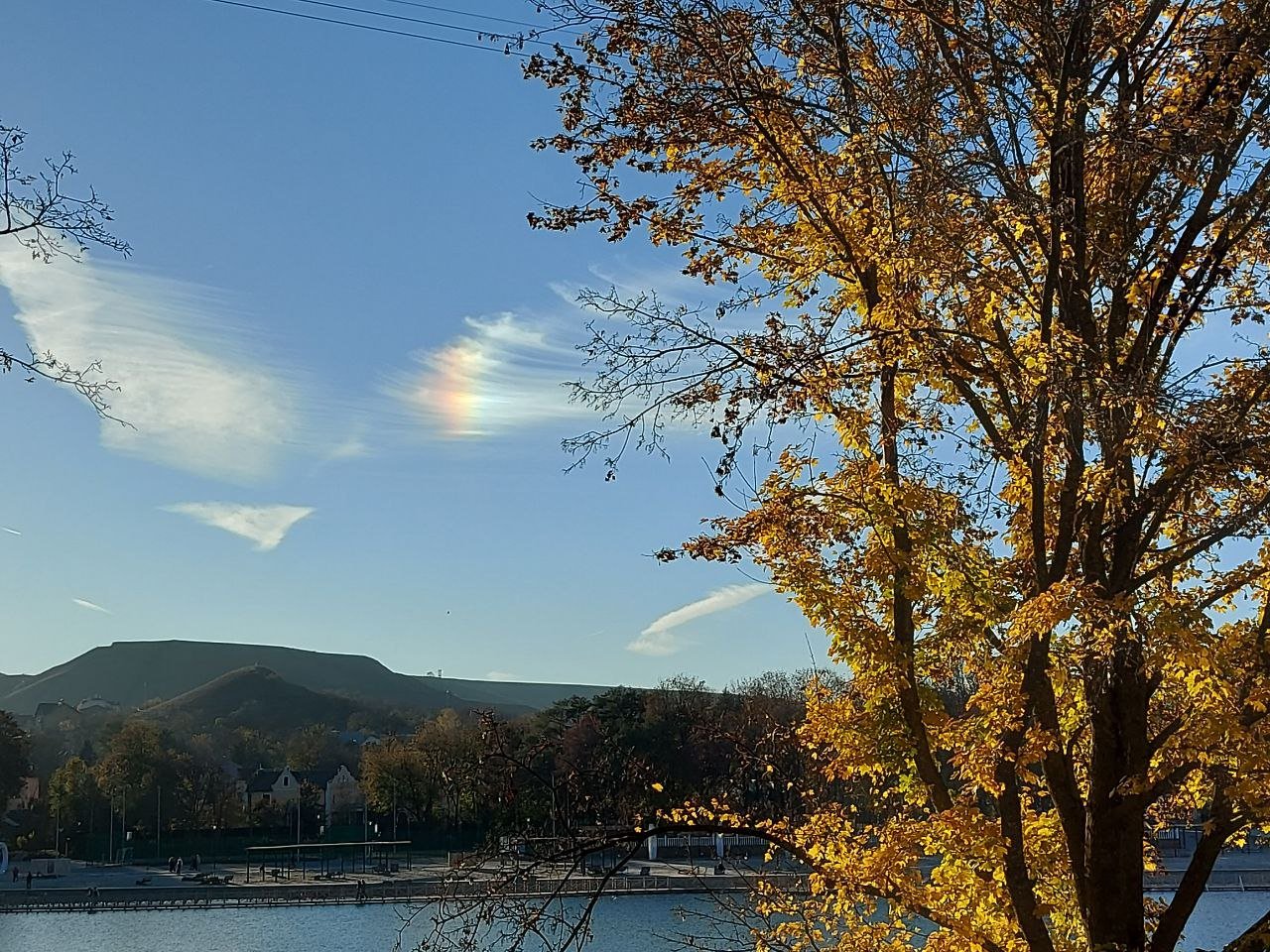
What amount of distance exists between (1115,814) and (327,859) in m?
70.2

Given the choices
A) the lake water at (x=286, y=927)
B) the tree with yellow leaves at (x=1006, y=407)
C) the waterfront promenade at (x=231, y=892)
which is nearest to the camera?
the tree with yellow leaves at (x=1006, y=407)

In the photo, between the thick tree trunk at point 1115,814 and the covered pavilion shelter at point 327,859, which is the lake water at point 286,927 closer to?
the covered pavilion shelter at point 327,859

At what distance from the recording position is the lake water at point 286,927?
3722 cm

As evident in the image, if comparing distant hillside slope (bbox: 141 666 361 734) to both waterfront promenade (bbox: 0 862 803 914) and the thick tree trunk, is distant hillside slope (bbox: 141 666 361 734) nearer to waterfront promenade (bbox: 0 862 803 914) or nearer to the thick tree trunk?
waterfront promenade (bbox: 0 862 803 914)

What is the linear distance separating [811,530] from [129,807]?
77.4 meters

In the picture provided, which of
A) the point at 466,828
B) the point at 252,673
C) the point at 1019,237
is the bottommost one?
the point at 466,828

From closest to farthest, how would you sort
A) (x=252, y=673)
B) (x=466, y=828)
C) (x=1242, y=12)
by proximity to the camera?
1. (x=1242, y=12)
2. (x=466, y=828)
3. (x=252, y=673)

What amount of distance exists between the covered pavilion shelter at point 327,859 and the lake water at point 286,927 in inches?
462

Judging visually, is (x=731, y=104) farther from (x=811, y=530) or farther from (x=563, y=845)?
(x=563, y=845)

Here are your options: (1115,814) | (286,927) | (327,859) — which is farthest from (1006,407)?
(327,859)

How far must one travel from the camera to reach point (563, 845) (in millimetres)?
6785

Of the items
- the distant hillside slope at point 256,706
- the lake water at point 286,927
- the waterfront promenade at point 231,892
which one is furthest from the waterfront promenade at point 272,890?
the distant hillside slope at point 256,706

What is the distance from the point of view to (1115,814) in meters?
5.98

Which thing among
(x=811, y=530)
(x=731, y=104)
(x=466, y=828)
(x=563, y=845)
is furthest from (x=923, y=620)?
(x=466, y=828)
